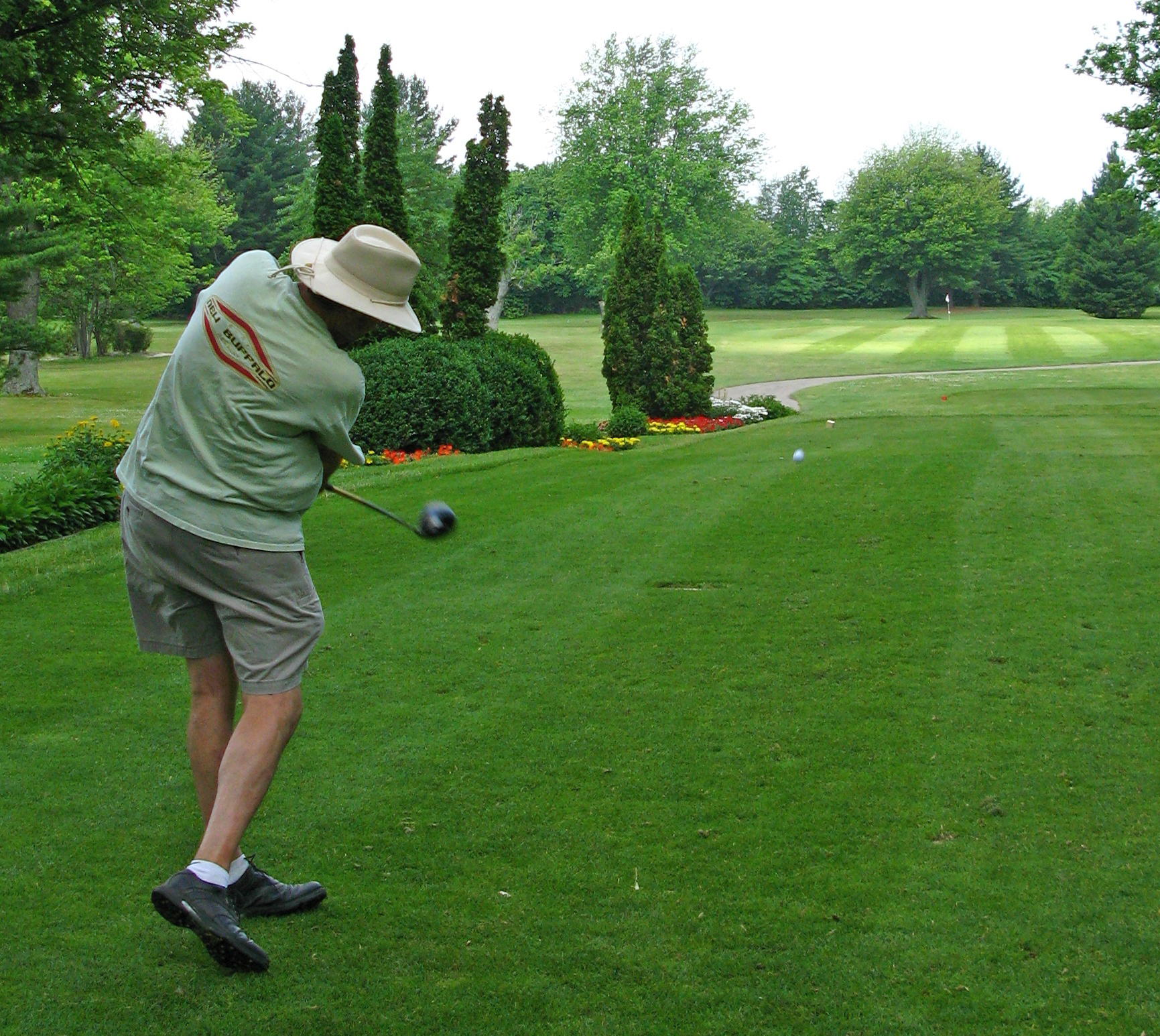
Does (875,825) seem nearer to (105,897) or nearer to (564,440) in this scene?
(105,897)

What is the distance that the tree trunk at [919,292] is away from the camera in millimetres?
77162

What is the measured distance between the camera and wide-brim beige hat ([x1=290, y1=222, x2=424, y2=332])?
10.6 feet

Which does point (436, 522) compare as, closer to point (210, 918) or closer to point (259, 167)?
point (210, 918)

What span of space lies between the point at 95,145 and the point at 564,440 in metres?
9.01

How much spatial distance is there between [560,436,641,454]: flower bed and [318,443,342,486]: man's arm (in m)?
14.1

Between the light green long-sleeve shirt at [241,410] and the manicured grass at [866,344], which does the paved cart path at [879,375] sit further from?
the light green long-sleeve shirt at [241,410]

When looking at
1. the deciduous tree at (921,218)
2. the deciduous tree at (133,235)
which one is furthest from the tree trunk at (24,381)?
the deciduous tree at (921,218)

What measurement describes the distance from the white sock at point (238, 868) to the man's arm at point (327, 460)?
1.09m

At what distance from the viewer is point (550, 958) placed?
312 cm

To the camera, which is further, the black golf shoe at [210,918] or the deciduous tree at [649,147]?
the deciduous tree at [649,147]

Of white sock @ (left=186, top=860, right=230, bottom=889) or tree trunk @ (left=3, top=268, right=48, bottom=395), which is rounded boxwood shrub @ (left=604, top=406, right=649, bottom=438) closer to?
white sock @ (left=186, top=860, right=230, bottom=889)

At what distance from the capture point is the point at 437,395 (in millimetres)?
16094

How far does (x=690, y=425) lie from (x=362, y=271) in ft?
65.0

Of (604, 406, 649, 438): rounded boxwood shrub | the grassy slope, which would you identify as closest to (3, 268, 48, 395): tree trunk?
(604, 406, 649, 438): rounded boxwood shrub
